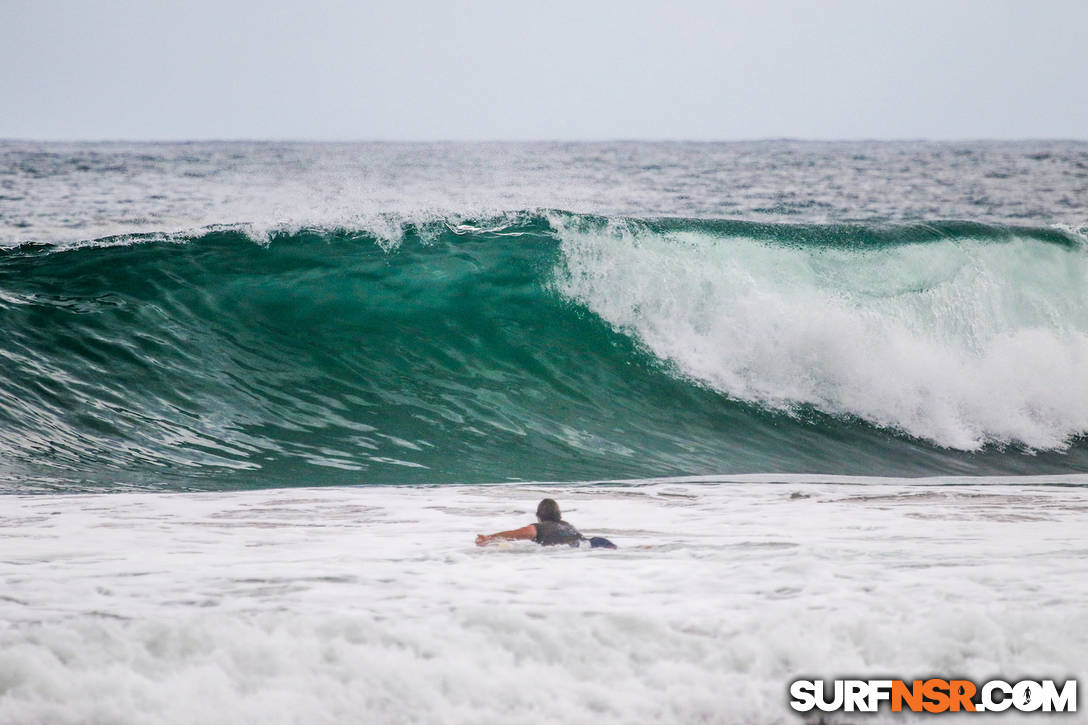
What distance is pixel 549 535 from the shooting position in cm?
516

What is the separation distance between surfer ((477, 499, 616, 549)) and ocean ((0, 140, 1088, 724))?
0.18 meters

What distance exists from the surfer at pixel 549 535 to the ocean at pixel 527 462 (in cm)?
18

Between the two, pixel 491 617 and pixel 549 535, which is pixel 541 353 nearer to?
pixel 549 535

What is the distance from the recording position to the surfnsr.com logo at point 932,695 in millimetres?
3416

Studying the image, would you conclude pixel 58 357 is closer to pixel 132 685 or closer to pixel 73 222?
pixel 132 685

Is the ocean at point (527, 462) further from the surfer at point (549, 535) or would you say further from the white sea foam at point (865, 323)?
the surfer at point (549, 535)

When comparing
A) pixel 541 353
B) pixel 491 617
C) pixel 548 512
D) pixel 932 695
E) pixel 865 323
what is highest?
pixel 865 323

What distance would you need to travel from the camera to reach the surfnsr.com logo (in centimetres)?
342

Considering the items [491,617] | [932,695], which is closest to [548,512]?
[491,617]

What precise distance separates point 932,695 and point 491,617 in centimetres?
159

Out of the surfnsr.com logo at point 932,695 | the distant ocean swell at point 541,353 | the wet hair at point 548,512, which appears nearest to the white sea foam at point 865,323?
the distant ocean swell at point 541,353

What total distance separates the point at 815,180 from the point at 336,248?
2361cm

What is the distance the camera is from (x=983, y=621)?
3826mm

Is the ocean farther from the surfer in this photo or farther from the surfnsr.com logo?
the surfer
